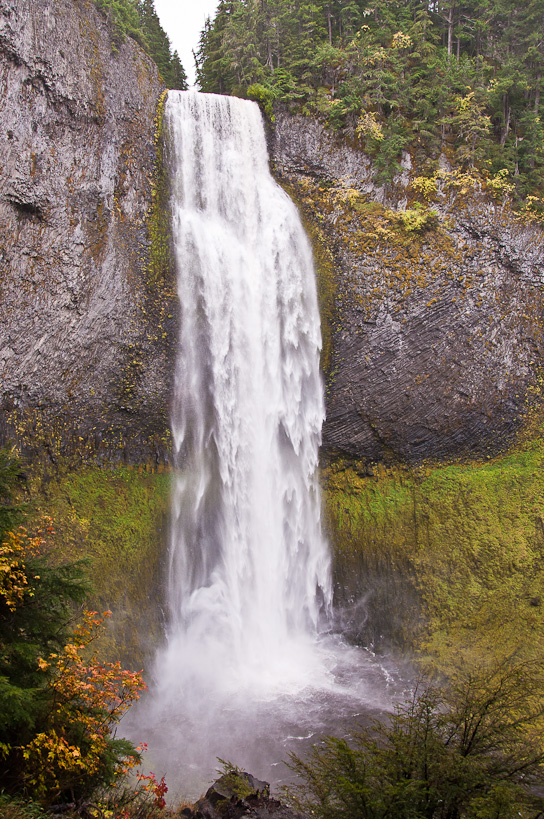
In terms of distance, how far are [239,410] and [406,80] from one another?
14105 mm

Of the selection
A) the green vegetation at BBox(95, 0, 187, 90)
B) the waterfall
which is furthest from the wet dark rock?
the green vegetation at BBox(95, 0, 187, 90)

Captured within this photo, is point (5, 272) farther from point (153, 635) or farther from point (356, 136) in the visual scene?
point (356, 136)

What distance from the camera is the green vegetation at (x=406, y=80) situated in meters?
17.8

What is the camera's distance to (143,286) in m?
15.6

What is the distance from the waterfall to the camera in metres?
15.2

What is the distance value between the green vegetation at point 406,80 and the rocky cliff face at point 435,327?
186cm

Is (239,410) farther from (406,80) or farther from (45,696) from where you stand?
(406,80)

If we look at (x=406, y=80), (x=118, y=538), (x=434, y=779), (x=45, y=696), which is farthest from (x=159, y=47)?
(x=434, y=779)

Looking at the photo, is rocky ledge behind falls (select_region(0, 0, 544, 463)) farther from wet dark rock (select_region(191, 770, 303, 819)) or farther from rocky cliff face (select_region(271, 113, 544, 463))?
wet dark rock (select_region(191, 770, 303, 819))

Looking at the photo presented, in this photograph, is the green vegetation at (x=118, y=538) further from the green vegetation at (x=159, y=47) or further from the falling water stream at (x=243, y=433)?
the green vegetation at (x=159, y=47)

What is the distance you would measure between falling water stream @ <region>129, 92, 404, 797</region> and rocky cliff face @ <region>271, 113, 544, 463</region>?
3.70 ft

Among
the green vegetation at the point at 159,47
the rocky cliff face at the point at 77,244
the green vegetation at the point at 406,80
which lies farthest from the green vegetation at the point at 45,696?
the green vegetation at the point at 159,47

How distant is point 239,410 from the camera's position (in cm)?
1595

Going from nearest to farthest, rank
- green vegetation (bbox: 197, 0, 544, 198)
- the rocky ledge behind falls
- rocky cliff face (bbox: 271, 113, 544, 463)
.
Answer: the rocky ledge behind falls
rocky cliff face (bbox: 271, 113, 544, 463)
green vegetation (bbox: 197, 0, 544, 198)
